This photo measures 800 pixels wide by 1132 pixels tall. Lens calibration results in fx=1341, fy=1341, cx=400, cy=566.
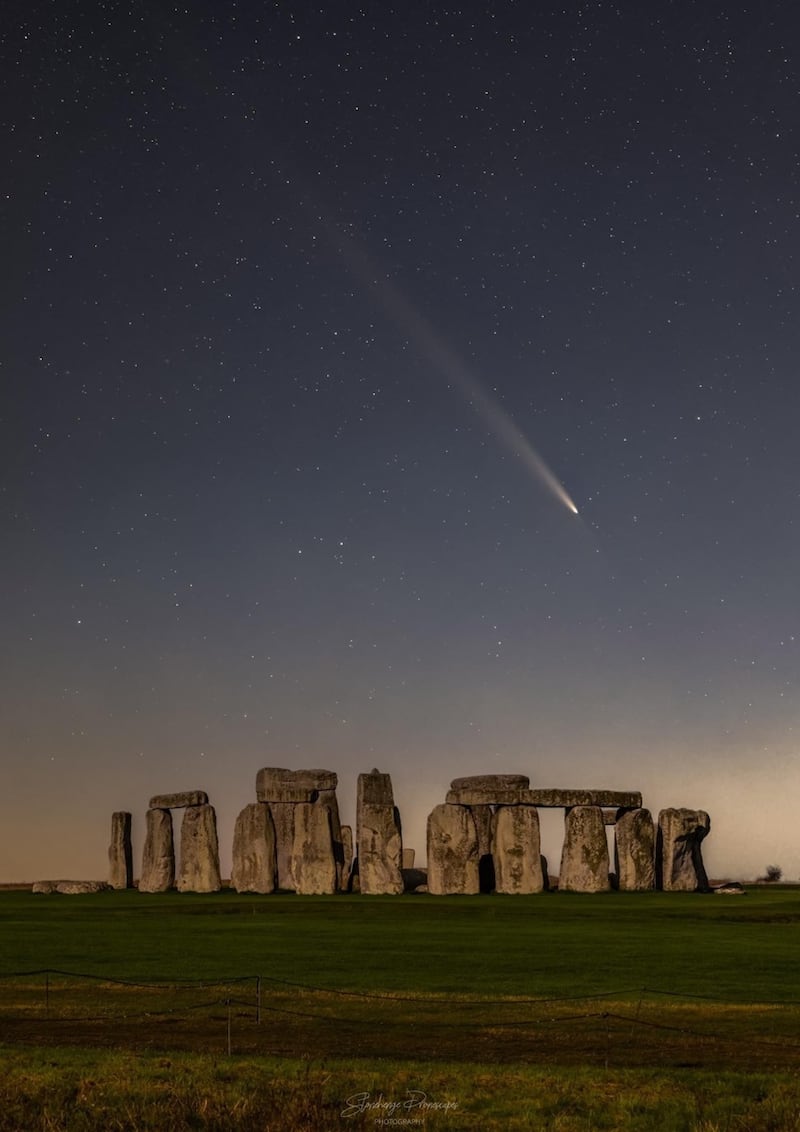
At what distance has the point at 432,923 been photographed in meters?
29.1

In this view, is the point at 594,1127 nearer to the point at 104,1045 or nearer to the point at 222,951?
the point at 104,1045

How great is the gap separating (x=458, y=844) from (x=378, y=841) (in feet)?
8.04

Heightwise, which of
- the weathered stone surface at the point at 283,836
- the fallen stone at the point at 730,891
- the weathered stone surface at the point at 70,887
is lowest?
the fallen stone at the point at 730,891

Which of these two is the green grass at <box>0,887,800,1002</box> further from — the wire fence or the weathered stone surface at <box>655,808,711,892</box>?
the weathered stone surface at <box>655,808,711,892</box>

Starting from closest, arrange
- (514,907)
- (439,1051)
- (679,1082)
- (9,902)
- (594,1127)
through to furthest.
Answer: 1. (594,1127)
2. (679,1082)
3. (439,1051)
4. (514,907)
5. (9,902)

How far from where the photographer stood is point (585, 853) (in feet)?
134

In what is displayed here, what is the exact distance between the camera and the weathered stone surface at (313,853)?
41.0 metres

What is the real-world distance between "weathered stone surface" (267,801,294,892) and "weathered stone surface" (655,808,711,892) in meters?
11.9

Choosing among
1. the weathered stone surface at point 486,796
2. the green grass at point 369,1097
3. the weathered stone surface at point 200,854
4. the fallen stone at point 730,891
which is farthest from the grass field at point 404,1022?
the weathered stone surface at point 200,854

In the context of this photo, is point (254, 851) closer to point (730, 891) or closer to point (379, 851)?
point (379, 851)

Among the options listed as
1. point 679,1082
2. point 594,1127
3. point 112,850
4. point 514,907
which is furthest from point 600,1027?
point 112,850

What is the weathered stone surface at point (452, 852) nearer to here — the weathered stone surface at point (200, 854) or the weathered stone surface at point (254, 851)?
the weathered stone surface at point (254, 851)

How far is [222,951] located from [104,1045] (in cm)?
893

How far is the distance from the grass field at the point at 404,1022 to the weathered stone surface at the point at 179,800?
1420 centimetres
